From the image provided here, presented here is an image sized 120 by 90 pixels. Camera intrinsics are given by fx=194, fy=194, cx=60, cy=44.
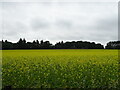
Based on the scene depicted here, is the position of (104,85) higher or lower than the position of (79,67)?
lower

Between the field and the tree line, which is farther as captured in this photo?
the tree line

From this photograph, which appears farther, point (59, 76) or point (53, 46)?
point (53, 46)

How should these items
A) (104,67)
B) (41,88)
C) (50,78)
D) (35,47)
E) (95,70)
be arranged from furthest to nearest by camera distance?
1. (35,47)
2. (104,67)
3. (95,70)
4. (50,78)
5. (41,88)

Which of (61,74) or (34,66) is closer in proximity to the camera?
(61,74)

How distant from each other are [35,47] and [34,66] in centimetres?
1446

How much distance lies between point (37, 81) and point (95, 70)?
9.42 ft

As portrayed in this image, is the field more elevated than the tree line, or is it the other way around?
the tree line

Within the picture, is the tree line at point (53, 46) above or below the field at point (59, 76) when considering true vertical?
above

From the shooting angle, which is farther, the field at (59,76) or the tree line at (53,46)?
the tree line at (53,46)

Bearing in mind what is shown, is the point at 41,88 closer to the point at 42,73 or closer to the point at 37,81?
the point at 37,81

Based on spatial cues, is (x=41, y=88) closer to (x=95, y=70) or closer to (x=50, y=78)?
Answer: (x=50, y=78)

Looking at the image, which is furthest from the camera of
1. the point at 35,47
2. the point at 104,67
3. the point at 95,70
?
the point at 35,47

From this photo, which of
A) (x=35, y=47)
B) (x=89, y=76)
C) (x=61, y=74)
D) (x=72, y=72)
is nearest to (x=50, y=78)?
(x=61, y=74)

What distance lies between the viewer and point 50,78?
8.23 metres
